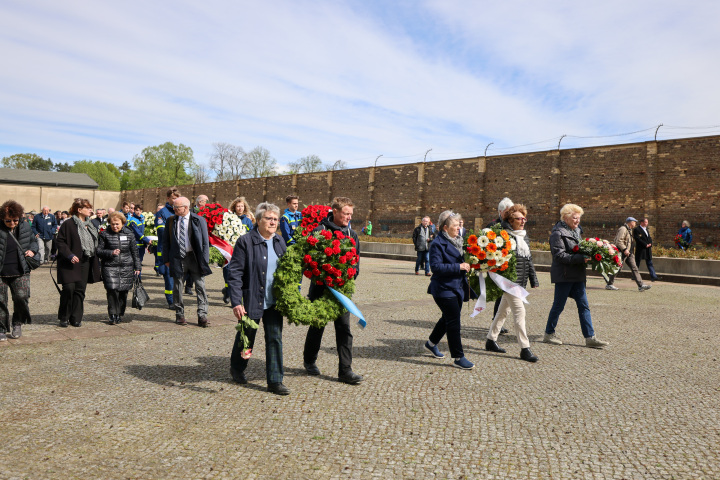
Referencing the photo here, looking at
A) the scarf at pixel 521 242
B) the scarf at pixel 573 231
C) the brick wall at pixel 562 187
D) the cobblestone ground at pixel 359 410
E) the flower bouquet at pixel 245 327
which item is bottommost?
the cobblestone ground at pixel 359 410

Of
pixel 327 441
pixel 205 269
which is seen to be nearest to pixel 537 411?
pixel 327 441

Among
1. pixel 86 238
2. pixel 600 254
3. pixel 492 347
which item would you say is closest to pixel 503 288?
pixel 492 347

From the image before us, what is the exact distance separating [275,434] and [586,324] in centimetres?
486

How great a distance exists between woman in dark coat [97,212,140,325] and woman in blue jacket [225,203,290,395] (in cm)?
373

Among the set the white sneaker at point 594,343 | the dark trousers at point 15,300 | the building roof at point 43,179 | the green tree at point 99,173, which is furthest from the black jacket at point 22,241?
the green tree at point 99,173

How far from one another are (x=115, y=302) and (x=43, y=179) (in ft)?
346

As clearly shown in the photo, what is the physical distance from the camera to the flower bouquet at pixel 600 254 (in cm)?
694

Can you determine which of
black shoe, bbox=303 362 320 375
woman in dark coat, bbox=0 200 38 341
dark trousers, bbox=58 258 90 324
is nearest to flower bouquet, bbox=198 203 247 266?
dark trousers, bbox=58 258 90 324

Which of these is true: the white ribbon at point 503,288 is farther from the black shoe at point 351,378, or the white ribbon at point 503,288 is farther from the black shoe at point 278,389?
the black shoe at point 278,389

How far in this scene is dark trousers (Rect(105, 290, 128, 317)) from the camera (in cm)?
773

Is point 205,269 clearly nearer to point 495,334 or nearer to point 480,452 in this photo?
point 495,334

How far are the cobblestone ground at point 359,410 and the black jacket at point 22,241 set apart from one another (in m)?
0.99

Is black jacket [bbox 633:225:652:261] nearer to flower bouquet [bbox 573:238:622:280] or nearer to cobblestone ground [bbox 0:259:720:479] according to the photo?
cobblestone ground [bbox 0:259:720:479]

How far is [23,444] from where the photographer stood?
138 inches
